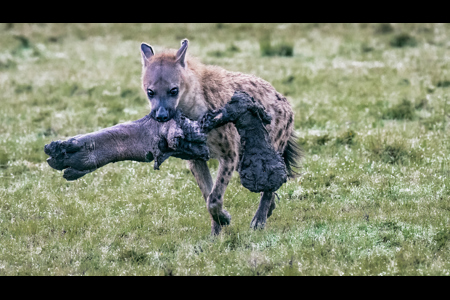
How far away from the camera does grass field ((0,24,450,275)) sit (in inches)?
209

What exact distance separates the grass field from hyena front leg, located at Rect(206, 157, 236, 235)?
162 mm

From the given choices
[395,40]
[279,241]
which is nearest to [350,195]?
[279,241]

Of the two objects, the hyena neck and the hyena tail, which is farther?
the hyena tail

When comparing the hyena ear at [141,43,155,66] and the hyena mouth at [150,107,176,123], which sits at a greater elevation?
the hyena ear at [141,43,155,66]

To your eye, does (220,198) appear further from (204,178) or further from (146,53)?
(146,53)

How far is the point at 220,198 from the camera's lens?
19.1 ft

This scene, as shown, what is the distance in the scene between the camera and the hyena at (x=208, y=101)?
559cm

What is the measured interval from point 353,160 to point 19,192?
442 cm

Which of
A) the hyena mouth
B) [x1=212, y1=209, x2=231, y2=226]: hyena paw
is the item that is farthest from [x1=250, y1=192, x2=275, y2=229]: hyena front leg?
the hyena mouth

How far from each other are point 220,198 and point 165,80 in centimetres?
128

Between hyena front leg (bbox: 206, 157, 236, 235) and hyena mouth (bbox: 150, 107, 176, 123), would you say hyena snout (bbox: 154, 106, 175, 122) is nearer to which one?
hyena mouth (bbox: 150, 107, 176, 123)

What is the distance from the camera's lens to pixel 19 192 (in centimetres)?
729

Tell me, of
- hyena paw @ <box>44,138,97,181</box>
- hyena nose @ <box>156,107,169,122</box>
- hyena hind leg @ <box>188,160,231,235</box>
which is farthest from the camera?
hyena hind leg @ <box>188,160,231,235</box>

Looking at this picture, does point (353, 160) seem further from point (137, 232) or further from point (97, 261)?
point (97, 261)
